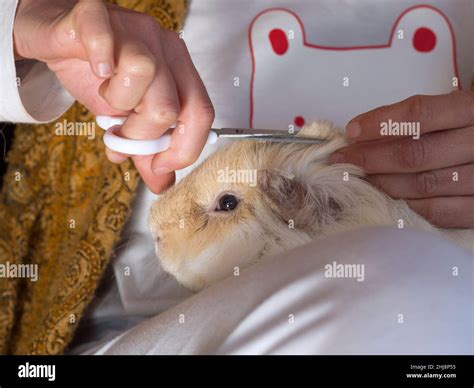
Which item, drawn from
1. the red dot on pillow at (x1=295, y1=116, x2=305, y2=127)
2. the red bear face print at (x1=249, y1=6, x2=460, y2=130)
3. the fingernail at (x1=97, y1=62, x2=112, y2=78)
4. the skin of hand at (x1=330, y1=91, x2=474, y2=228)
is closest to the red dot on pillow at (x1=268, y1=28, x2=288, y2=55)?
the red bear face print at (x1=249, y1=6, x2=460, y2=130)

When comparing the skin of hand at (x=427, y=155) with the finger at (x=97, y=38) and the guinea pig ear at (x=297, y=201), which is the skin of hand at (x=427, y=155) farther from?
the finger at (x=97, y=38)

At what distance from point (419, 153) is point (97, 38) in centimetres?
39

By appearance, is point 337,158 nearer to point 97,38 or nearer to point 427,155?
point 427,155

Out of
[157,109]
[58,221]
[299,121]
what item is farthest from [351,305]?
[58,221]

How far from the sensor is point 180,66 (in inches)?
21.3

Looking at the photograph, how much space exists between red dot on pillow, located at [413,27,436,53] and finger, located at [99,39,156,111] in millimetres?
473

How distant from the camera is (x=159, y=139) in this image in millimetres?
519

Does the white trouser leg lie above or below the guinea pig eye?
below

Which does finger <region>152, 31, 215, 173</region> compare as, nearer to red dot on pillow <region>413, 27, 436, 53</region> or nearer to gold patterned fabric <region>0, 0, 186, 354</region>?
gold patterned fabric <region>0, 0, 186, 354</region>

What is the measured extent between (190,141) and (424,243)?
228 mm

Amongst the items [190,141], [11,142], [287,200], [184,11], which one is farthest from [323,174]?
[11,142]

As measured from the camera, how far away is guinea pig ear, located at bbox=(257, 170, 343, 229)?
662mm

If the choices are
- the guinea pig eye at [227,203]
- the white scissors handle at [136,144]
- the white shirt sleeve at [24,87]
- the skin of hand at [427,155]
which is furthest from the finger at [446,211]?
the white shirt sleeve at [24,87]
